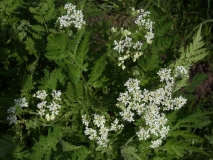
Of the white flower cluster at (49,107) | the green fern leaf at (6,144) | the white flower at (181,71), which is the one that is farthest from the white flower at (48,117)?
the white flower at (181,71)

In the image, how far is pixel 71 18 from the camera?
3.39 m

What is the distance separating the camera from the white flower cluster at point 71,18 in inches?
130

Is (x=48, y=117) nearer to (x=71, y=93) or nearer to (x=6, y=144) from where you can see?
(x=71, y=93)

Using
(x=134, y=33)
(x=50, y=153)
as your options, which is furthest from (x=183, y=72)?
(x=50, y=153)

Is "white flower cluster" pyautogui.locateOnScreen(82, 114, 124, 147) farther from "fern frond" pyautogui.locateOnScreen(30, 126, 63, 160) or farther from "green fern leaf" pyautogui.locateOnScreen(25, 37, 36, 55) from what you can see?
"green fern leaf" pyautogui.locateOnScreen(25, 37, 36, 55)

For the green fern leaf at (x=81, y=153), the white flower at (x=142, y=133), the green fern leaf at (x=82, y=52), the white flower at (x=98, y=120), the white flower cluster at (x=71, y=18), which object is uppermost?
the white flower cluster at (x=71, y=18)

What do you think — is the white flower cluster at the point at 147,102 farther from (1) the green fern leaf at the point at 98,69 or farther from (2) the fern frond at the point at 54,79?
(2) the fern frond at the point at 54,79

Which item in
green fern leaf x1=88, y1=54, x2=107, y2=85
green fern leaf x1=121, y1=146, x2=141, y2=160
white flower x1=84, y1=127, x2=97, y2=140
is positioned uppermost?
green fern leaf x1=88, y1=54, x2=107, y2=85

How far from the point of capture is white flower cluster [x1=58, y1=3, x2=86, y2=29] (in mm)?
3309

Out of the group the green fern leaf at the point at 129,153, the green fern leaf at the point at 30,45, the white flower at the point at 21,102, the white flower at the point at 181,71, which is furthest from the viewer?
the green fern leaf at the point at 30,45

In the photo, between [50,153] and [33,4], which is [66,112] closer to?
[50,153]

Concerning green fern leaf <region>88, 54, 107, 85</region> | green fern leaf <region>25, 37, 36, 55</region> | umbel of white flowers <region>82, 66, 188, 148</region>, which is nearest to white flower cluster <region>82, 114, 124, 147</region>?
umbel of white flowers <region>82, 66, 188, 148</region>

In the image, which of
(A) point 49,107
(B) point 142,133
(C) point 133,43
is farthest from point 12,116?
(C) point 133,43

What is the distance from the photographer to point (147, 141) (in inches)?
129
